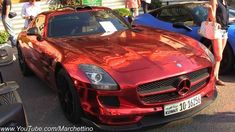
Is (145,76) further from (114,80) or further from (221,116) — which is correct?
(221,116)

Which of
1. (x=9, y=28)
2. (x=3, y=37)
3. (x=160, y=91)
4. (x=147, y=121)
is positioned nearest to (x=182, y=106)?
(x=160, y=91)

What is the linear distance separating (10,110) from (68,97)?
61.1 inches

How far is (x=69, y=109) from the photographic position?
4.66m

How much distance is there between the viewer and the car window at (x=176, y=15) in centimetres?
719

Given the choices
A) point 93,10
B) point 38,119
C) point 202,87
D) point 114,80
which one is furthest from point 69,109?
point 93,10

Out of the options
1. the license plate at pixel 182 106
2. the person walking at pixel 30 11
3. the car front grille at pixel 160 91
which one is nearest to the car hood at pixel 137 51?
the car front grille at pixel 160 91

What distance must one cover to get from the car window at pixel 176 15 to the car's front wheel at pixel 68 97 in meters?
3.20

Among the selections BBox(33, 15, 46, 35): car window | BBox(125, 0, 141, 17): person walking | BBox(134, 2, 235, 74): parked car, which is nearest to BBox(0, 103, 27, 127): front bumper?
BBox(33, 15, 46, 35): car window

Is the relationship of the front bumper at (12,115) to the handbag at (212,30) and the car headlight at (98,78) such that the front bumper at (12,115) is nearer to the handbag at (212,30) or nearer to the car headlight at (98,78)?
the car headlight at (98,78)

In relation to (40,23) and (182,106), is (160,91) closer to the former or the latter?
(182,106)

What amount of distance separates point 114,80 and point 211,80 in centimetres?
136

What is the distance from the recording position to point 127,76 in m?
4.08

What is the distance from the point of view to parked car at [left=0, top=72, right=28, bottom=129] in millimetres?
3023

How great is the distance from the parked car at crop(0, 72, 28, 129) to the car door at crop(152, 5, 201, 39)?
4141 millimetres
